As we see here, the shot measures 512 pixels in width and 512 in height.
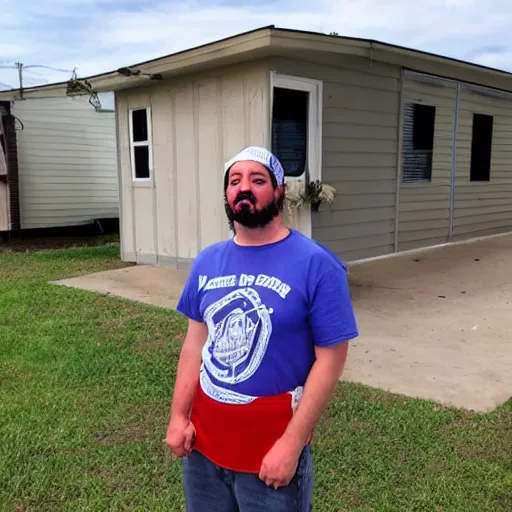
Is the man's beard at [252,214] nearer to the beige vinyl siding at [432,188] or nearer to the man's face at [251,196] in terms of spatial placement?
the man's face at [251,196]

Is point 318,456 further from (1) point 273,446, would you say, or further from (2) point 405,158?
(2) point 405,158

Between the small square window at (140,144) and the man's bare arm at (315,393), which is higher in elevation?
the small square window at (140,144)

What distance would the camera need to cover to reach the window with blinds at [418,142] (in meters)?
8.52

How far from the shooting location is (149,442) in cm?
310

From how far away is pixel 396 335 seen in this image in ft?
16.1

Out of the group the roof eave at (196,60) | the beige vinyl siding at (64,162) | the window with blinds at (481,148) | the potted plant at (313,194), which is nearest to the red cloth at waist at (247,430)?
the roof eave at (196,60)

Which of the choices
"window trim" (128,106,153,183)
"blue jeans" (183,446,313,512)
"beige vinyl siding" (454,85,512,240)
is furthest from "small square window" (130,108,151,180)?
"blue jeans" (183,446,313,512)

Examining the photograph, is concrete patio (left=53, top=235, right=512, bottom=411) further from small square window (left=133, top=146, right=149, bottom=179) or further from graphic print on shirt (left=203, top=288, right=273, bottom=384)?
graphic print on shirt (left=203, top=288, right=273, bottom=384)

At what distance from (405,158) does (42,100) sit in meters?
7.84

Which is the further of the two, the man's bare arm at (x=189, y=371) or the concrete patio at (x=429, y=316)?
the concrete patio at (x=429, y=316)

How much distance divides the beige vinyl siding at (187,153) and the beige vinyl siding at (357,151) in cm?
77

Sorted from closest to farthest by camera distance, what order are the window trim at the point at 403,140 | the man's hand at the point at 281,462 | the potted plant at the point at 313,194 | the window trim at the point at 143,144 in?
the man's hand at the point at 281,462
the potted plant at the point at 313,194
the window trim at the point at 143,144
the window trim at the point at 403,140

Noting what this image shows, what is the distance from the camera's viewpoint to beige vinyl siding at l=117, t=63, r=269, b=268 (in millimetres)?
6887

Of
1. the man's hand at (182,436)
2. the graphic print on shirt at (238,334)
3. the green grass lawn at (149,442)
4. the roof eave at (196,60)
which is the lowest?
the green grass lawn at (149,442)
